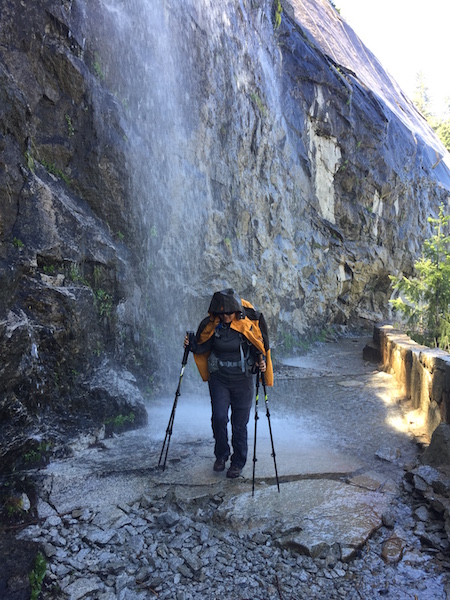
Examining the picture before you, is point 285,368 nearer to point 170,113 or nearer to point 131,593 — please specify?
point 170,113

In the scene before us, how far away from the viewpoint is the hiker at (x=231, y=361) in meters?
4.81

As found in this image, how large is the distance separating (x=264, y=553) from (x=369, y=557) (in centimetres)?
91

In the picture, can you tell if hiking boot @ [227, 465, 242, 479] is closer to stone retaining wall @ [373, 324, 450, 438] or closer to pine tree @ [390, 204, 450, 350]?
stone retaining wall @ [373, 324, 450, 438]

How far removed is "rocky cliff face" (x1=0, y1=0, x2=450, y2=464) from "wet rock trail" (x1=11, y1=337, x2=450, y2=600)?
1133mm

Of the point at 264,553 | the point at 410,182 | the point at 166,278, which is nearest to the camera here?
the point at 264,553

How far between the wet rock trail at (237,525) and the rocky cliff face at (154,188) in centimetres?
113

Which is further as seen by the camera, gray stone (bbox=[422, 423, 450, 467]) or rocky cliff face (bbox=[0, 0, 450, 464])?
rocky cliff face (bbox=[0, 0, 450, 464])

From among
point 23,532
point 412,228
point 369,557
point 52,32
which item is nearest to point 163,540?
point 23,532

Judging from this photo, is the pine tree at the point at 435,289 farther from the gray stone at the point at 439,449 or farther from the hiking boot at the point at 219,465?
the hiking boot at the point at 219,465

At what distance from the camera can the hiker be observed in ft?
15.8

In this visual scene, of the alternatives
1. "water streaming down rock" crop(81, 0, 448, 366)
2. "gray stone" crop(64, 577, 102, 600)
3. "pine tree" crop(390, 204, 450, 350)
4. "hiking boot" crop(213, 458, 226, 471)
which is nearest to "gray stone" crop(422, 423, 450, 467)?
"hiking boot" crop(213, 458, 226, 471)

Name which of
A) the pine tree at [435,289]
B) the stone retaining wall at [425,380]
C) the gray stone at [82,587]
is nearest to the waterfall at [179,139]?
the stone retaining wall at [425,380]

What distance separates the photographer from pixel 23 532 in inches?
144

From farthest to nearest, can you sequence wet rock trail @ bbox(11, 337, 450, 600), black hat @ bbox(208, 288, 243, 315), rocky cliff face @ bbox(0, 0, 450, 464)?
1. rocky cliff face @ bbox(0, 0, 450, 464)
2. black hat @ bbox(208, 288, 243, 315)
3. wet rock trail @ bbox(11, 337, 450, 600)
